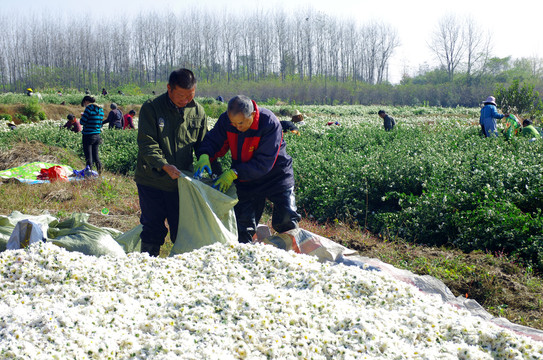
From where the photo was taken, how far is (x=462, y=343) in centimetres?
268

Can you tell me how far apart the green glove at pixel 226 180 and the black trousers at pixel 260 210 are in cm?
28

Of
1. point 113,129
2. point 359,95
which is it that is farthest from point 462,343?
point 359,95

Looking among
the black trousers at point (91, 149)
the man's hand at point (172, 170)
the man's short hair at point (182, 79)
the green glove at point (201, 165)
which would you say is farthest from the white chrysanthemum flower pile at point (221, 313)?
the black trousers at point (91, 149)

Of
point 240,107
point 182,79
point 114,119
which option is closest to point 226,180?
point 240,107

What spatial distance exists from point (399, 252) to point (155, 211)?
2.69 m

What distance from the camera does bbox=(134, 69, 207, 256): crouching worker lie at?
4.08 meters

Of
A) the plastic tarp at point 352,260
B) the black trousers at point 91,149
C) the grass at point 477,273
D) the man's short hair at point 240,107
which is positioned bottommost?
the grass at point 477,273

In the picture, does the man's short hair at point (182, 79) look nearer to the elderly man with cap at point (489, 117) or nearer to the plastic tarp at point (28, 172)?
the plastic tarp at point (28, 172)

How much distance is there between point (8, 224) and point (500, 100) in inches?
773

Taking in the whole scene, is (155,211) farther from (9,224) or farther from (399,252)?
(399,252)

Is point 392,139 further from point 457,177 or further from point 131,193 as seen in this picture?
point 131,193

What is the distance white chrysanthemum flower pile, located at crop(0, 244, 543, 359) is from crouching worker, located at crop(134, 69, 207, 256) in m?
0.81

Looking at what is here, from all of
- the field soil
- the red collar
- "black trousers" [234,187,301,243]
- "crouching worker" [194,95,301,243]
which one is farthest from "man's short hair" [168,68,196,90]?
the field soil

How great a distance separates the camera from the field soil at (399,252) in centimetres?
408
